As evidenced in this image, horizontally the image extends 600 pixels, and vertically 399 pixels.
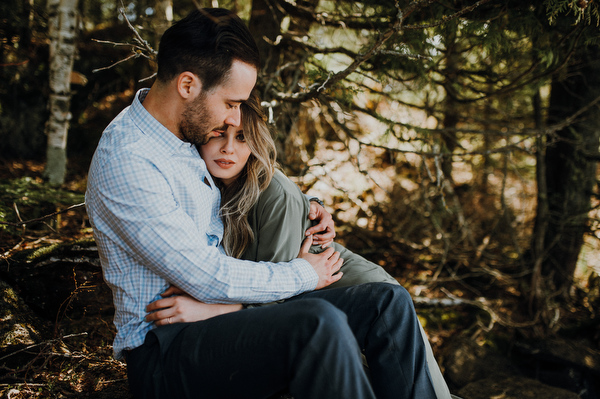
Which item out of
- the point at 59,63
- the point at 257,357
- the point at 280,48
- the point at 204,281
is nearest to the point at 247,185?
the point at 204,281

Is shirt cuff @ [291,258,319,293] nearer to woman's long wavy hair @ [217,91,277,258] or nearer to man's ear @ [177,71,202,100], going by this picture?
woman's long wavy hair @ [217,91,277,258]

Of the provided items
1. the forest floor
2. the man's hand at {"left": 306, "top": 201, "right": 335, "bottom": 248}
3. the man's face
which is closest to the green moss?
the forest floor

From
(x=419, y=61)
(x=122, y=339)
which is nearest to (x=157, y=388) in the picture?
(x=122, y=339)

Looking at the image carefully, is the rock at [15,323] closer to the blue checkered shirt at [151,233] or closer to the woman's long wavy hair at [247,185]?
the blue checkered shirt at [151,233]

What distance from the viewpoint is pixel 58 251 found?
9.09 feet

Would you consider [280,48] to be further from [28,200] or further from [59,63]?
[28,200]

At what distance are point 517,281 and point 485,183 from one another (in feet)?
6.01

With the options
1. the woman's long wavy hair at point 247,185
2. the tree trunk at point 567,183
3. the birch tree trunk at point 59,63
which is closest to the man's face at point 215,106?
the woman's long wavy hair at point 247,185

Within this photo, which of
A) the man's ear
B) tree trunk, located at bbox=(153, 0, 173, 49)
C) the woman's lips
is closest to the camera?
the man's ear

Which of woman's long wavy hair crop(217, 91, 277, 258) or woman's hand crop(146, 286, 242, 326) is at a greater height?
woman's long wavy hair crop(217, 91, 277, 258)

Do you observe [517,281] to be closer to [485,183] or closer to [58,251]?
[485,183]

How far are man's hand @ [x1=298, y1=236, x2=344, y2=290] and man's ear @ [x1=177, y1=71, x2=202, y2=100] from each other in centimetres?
100

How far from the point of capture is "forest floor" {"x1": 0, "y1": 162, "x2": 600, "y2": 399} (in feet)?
7.30

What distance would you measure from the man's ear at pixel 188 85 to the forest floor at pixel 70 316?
1.34 metres
